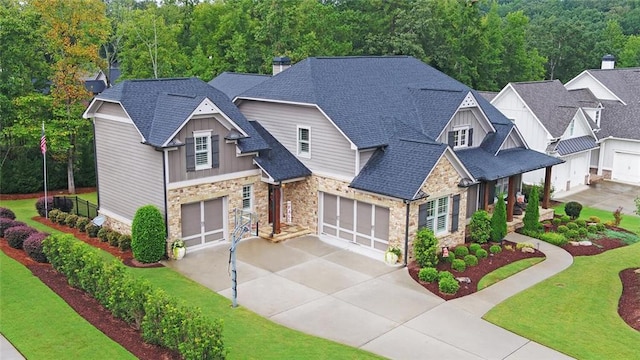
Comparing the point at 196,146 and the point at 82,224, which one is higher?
the point at 196,146

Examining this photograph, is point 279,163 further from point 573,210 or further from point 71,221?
point 573,210

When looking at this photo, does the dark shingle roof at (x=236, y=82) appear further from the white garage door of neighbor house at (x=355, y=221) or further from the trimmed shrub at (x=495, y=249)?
the trimmed shrub at (x=495, y=249)

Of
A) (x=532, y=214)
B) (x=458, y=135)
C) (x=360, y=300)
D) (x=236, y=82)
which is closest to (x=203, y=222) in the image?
(x=360, y=300)

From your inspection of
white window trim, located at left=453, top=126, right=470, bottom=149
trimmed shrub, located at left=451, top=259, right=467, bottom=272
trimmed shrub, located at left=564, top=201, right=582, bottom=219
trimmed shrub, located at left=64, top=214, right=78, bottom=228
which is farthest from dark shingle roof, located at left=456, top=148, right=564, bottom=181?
trimmed shrub, located at left=64, top=214, right=78, bottom=228

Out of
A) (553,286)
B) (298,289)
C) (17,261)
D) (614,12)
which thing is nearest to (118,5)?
(17,261)

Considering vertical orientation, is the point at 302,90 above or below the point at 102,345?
above

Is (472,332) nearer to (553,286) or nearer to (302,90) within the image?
(553,286)

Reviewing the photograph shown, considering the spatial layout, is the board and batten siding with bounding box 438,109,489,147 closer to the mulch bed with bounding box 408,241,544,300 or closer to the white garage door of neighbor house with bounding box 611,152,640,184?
the mulch bed with bounding box 408,241,544,300
